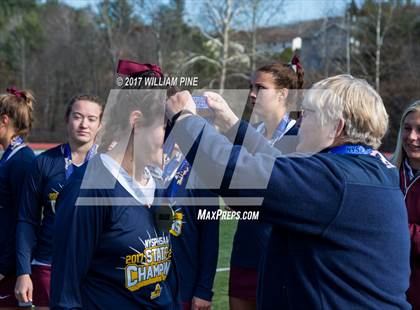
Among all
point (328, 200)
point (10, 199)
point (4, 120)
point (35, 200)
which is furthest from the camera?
point (4, 120)

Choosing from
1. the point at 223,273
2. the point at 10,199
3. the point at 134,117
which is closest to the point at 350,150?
the point at 134,117

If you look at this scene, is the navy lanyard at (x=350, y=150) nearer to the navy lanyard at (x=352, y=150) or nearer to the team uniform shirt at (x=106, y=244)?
the navy lanyard at (x=352, y=150)

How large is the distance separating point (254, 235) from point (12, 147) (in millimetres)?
1878

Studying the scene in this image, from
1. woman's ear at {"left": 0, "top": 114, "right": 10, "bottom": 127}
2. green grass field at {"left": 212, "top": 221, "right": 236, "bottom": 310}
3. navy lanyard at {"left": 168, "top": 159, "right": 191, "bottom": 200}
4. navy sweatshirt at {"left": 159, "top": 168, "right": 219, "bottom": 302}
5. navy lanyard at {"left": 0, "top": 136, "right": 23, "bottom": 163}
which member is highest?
woman's ear at {"left": 0, "top": 114, "right": 10, "bottom": 127}

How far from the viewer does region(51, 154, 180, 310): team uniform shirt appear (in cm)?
242

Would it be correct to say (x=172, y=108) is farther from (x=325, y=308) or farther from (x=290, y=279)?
(x=325, y=308)

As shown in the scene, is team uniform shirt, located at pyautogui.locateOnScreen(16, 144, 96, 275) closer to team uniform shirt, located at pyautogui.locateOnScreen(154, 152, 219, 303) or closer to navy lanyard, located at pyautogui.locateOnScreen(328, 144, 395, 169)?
team uniform shirt, located at pyautogui.locateOnScreen(154, 152, 219, 303)

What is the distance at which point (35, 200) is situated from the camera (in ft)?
13.2

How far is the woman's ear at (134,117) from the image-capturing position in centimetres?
263

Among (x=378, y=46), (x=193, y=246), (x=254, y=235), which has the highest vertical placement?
(x=378, y=46)

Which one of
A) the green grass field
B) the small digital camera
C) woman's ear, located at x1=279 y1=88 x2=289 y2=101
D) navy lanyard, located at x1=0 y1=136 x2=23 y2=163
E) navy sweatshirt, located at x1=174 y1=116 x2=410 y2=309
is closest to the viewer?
navy sweatshirt, located at x1=174 y1=116 x2=410 y2=309

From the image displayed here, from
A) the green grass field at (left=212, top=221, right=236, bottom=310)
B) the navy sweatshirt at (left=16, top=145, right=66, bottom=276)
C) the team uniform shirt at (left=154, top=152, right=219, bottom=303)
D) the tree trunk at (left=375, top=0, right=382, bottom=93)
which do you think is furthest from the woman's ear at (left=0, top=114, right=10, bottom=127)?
the tree trunk at (left=375, top=0, right=382, bottom=93)

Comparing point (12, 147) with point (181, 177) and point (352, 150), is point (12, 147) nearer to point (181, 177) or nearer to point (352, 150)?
point (181, 177)

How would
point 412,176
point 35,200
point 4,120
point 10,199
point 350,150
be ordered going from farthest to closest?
point 4,120 < point 10,199 < point 35,200 < point 412,176 < point 350,150
